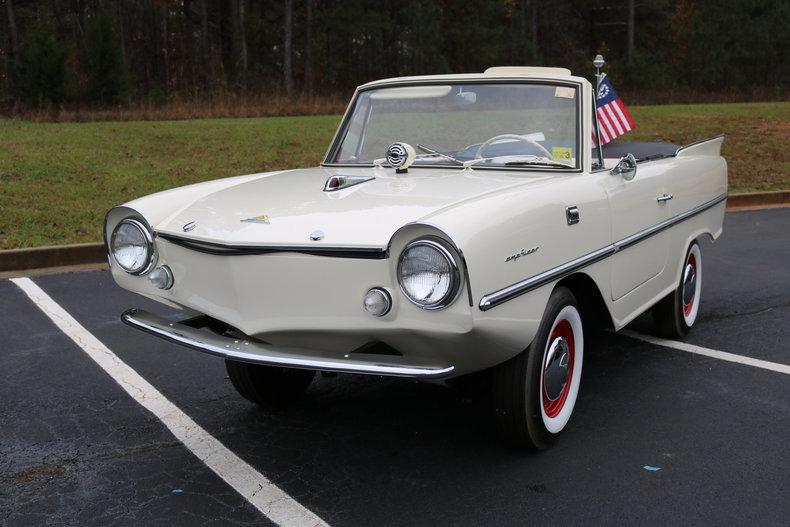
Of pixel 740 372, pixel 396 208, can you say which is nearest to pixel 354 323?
pixel 396 208

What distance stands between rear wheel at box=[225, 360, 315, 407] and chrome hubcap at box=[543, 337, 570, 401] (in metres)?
1.25

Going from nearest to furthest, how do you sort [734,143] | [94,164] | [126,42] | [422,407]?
[422,407], [94,164], [734,143], [126,42]

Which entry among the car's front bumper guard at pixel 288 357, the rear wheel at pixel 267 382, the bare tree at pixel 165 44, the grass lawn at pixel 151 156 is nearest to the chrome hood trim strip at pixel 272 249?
the car's front bumper guard at pixel 288 357

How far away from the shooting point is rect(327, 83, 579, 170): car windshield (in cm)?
439

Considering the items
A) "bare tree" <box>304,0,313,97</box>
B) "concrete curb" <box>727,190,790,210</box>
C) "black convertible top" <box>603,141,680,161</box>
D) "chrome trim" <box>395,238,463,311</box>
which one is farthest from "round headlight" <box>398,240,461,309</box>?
"bare tree" <box>304,0,313,97</box>

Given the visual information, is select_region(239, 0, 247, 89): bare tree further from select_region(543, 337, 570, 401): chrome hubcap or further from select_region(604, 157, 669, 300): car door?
select_region(543, 337, 570, 401): chrome hubcap

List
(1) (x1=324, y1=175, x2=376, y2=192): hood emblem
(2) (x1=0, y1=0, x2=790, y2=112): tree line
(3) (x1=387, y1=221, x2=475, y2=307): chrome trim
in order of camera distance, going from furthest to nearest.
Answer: (2) (x1=0, y1=0, x2=790, y2=112): tree line → (1) (x1=324, y1=175, x2=376, y2=192): hood emblem → (3) (x1=387, y1=221, x2=475, y2=307): chrome trim

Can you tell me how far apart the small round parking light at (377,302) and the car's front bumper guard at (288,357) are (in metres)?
0.19

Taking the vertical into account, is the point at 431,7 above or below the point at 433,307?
above

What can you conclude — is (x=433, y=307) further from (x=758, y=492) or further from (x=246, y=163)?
(x=246, y=163)

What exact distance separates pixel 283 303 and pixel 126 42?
40.7 m

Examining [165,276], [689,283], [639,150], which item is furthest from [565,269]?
[639,150]

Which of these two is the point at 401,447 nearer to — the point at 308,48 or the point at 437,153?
the point at 437,153

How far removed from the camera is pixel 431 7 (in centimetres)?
3862
